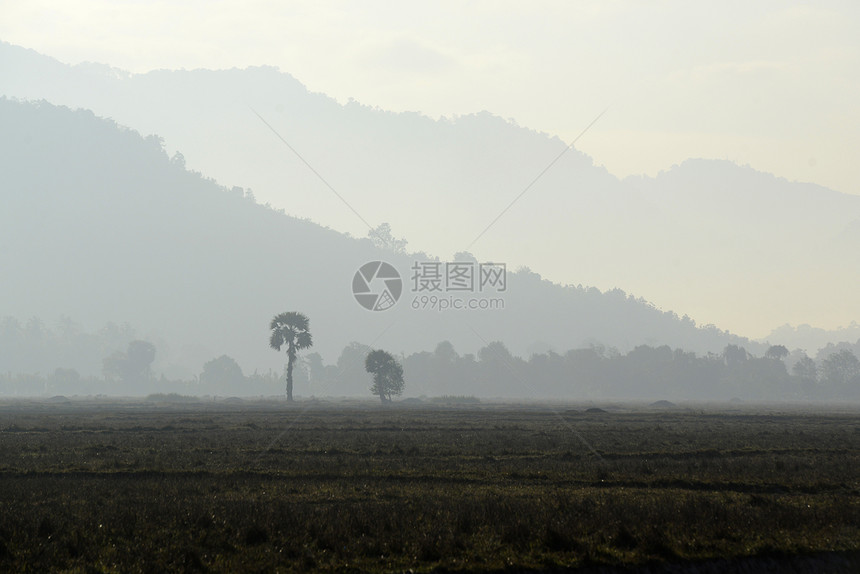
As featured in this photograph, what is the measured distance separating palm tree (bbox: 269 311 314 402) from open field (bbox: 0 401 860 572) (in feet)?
327

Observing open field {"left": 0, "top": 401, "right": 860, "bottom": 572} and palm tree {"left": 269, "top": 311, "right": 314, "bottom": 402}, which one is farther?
palm tree {"left": 269, "top": 311, "right": 314, "bottom": 402}

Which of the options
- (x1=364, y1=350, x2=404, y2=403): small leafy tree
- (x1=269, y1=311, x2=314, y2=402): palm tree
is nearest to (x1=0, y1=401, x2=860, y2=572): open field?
(x1=269, y1=311, x2=314, y2=402): palm tree

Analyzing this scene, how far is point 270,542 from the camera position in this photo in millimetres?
18750

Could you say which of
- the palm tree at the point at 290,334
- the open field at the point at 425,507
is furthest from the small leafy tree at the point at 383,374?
the open field at the point at 425,507

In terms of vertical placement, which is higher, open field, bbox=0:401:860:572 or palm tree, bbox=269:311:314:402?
palm tree, bbox=269:311:314:402

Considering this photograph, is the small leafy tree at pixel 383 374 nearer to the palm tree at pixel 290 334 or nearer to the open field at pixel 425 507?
the palm tree at pixel 290 334

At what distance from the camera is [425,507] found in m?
23.0

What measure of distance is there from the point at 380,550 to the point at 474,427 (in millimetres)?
44962

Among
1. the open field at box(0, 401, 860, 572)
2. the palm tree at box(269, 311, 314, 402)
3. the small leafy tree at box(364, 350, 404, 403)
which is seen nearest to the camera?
the open field at box(0, 401, 860, 572)

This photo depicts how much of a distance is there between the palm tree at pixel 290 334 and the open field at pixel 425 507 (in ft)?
327

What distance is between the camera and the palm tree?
143375mm

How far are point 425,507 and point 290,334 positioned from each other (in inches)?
4892

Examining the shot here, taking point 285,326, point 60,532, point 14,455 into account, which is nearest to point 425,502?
point 60,532

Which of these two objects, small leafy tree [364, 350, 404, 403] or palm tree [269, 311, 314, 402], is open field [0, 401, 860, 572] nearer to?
palm tree [269, 311, 314, 402]
